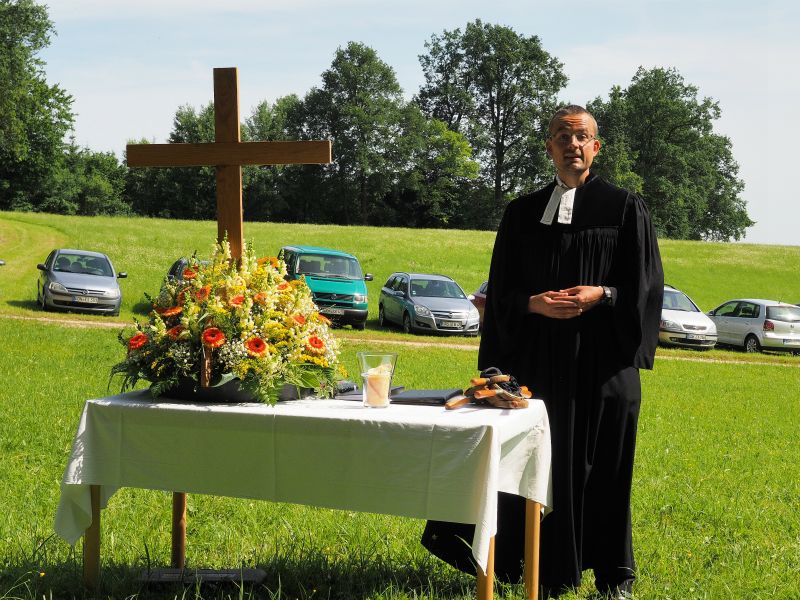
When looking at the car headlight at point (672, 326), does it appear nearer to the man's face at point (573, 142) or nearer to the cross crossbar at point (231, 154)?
the man's face at point (573, 142)

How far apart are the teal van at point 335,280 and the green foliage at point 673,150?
5195 cm

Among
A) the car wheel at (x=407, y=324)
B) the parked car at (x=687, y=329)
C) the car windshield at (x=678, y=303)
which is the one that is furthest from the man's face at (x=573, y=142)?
the car windshield at (x=678, y=303)

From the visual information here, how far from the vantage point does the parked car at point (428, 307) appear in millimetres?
23219

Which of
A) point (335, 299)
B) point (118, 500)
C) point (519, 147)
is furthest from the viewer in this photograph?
point (519, 147)

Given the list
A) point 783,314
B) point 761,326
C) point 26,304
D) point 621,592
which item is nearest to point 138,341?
point 621,592

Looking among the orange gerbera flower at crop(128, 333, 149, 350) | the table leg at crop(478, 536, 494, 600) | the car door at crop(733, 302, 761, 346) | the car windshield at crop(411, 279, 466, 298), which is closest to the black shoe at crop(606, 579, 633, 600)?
the table leg at crop(478, 536, 494, 600)

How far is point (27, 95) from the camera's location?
49562 mm

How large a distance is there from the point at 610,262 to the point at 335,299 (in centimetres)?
1825

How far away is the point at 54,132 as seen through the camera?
5394 centimetres

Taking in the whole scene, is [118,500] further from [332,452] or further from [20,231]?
[20,231]

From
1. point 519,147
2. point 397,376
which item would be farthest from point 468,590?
point 519,147

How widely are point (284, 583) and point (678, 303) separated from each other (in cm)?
2160

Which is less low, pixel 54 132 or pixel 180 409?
pixel 54 132

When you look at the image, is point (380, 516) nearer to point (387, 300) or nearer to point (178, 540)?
point (178, 540)
